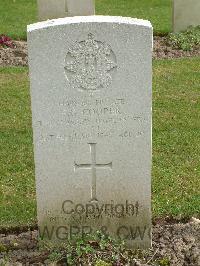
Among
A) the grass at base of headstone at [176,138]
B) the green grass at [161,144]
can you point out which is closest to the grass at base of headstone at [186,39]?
the grass at base of headstone at [176,138]

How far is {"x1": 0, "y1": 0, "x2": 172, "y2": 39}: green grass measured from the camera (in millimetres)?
12884

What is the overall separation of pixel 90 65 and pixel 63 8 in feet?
25.2

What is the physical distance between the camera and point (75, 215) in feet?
16.4

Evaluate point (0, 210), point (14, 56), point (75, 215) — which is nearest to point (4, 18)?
point (14, 56)

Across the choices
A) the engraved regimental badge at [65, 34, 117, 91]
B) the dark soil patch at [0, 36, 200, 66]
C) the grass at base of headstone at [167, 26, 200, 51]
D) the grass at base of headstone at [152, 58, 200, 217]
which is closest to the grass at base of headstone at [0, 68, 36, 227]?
the dark soil patch at [0, 36, 200, 66]

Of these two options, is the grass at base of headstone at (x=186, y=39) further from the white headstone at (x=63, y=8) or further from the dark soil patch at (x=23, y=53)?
the white headstone at (x=63, y=8)

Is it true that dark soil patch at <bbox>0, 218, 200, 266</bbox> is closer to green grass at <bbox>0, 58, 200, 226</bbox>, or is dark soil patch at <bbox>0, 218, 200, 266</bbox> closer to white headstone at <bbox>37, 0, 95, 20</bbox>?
green grass at <bbox>0, 58, 200, 226</bbox>

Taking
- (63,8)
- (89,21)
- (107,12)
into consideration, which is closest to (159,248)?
(89,21)

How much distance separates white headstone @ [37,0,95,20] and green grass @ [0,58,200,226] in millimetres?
2202

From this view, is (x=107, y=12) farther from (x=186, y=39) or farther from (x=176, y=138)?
(x=176, y=138)

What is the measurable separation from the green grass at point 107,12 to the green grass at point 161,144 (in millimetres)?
2887

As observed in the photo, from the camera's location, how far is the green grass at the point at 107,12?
42.3 feet

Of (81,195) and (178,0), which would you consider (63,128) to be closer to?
(81,195)

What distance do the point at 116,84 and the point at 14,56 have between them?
21.2 ft
